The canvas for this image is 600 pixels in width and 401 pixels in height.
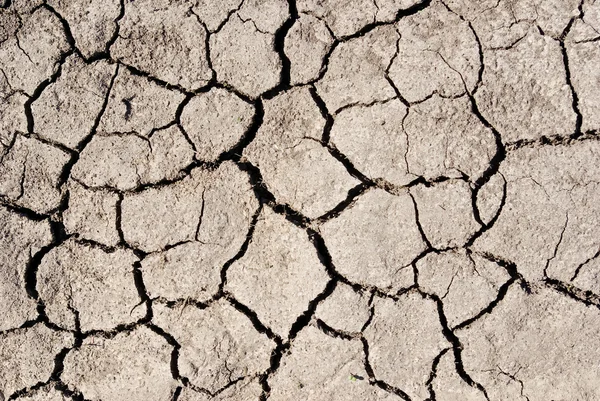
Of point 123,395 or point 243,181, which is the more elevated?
point 243,181

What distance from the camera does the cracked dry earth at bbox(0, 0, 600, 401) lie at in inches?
108

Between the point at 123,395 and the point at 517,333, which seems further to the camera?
the point at 123,395

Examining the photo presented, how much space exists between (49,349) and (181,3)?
68.1 inches

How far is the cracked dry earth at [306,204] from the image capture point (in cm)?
274

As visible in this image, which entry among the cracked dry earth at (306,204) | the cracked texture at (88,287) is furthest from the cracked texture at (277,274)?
the cracked texture at (88,287)

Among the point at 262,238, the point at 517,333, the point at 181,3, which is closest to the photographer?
the point at 517,333

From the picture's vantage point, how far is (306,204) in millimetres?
2893

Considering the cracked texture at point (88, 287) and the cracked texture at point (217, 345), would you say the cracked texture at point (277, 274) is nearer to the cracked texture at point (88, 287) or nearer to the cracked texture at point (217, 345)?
the cracked texture at point (217, 345)

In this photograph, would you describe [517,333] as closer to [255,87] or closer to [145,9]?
[255,87]

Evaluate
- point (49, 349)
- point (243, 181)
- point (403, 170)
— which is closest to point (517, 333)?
point (403, 170)

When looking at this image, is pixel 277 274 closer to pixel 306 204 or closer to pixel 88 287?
pixel 306 204

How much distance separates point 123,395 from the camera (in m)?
2.89

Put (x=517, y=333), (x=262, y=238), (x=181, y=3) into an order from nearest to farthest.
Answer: (x=517, y=333)
(x=262, y=238)
(x=181, y=3)

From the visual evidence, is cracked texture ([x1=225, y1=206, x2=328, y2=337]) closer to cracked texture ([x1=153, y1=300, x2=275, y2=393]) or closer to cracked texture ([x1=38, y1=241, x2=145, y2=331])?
cracked texture ([x1=153, y1=300, x2=275, y2=393])
